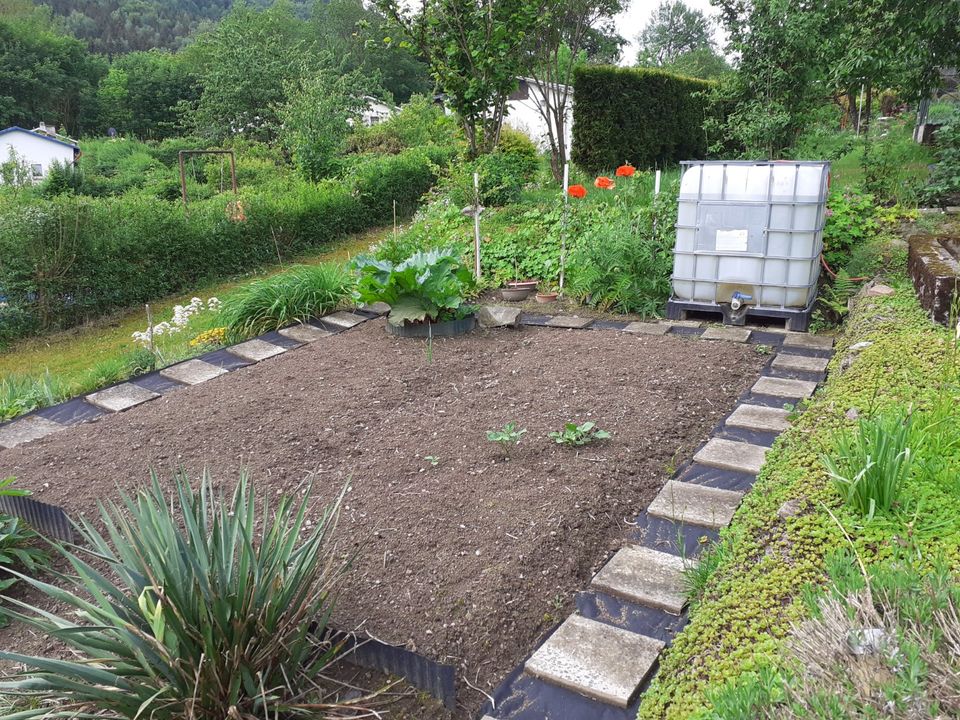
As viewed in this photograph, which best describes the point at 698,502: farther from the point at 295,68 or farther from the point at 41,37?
the point at 41,37

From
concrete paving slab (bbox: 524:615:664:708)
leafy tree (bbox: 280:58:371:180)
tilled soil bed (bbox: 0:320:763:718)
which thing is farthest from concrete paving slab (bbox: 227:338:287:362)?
leafy tree (bbox: 280:58:371:180)

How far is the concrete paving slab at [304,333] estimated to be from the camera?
245 inches

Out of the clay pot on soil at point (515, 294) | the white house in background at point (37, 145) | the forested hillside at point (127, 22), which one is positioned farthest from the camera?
the forested hillside at point (127, 22)

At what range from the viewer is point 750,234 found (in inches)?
233

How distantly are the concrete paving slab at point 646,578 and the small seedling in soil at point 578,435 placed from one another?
94 centimetres

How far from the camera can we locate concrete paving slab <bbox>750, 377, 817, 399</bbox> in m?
4.38

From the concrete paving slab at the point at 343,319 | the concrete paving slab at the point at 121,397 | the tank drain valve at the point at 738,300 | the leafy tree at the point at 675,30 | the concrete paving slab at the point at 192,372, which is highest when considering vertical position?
the leafy tree at the point at 675,30

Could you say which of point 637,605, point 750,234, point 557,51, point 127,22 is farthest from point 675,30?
point 637,605

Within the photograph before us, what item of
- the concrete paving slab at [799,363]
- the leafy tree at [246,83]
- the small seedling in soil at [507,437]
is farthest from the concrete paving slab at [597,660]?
the leafy tree at [246,83]

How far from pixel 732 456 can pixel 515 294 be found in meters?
3.84

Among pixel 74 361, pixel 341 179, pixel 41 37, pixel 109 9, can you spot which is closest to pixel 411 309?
pixel 74 361

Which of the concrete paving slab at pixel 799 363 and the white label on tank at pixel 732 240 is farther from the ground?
the white label on tank at pixel 732 240

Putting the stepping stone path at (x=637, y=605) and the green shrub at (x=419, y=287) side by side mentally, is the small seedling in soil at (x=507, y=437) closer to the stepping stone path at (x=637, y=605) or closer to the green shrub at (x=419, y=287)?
the stepping stone path at (x=637, y=605)

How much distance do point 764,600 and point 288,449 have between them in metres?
2.67
